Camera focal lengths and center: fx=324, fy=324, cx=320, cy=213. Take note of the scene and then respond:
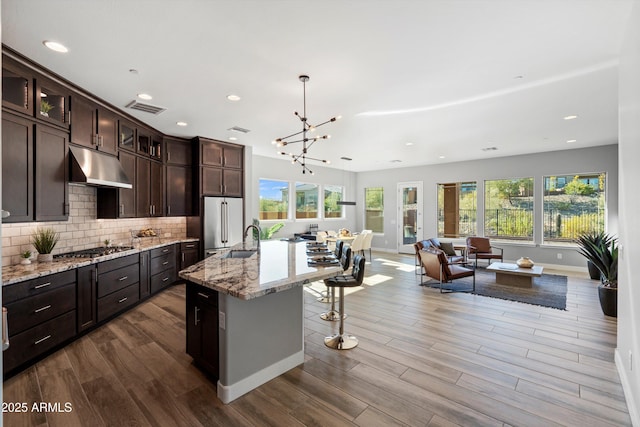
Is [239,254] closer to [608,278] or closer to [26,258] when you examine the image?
[26,258]

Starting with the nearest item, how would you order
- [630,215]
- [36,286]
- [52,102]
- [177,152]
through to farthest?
[630,215] < [36,286] < [52,102] < [177,152]

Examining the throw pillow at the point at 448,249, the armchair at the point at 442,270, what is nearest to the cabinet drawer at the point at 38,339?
the armchair at the point at 442,270

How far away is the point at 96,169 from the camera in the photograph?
3910 millimetres

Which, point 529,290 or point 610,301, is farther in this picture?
point 529,290

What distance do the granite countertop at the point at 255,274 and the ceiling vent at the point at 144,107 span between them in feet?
7.69

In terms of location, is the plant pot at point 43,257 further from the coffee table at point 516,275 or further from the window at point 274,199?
the coffee table at point 516,275

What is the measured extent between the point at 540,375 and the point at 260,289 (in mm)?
2627

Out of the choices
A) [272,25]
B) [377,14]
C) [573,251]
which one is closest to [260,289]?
[272,25]

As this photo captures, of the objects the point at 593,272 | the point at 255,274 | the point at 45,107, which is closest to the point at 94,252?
the point at 45,107

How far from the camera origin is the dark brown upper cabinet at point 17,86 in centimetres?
296

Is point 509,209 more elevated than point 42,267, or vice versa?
point 509,209

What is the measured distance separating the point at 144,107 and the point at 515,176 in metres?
8.09

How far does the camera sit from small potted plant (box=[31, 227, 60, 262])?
3.51 metres

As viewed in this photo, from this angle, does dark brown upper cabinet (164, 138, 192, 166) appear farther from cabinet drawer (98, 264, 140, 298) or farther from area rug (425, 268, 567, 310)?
area rug (425, 268, 567, 310)
